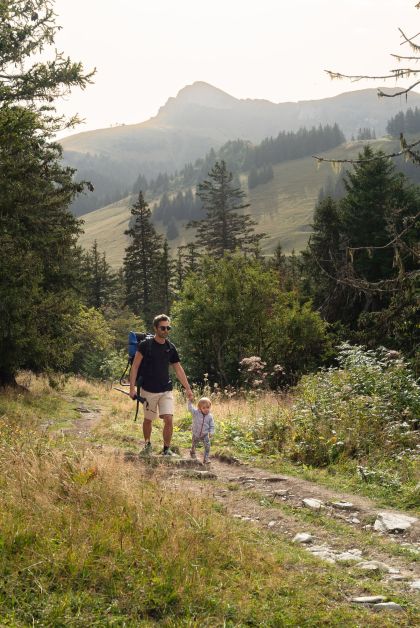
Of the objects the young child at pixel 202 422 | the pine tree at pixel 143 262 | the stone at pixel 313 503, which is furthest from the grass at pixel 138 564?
the pine tree at pixel 143 262

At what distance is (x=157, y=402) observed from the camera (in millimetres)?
9430

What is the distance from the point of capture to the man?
916cm

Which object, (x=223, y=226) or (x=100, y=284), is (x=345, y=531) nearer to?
(x=223, y=226)

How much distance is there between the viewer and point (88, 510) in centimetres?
514

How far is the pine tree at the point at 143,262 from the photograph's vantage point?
53.1 meters

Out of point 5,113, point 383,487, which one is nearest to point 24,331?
point 5,113

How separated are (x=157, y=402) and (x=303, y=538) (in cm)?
408

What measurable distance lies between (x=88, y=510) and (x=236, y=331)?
2155cm

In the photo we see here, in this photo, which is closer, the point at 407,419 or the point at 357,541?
the point at 357,541

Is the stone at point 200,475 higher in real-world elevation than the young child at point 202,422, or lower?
lower

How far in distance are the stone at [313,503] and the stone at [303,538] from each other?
1.02m

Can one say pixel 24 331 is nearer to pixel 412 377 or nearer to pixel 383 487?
pixel 412 377

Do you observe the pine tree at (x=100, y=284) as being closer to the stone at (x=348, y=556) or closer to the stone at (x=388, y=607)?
the stone at (x=348, y=556)

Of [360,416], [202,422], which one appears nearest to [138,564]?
[202,422]
